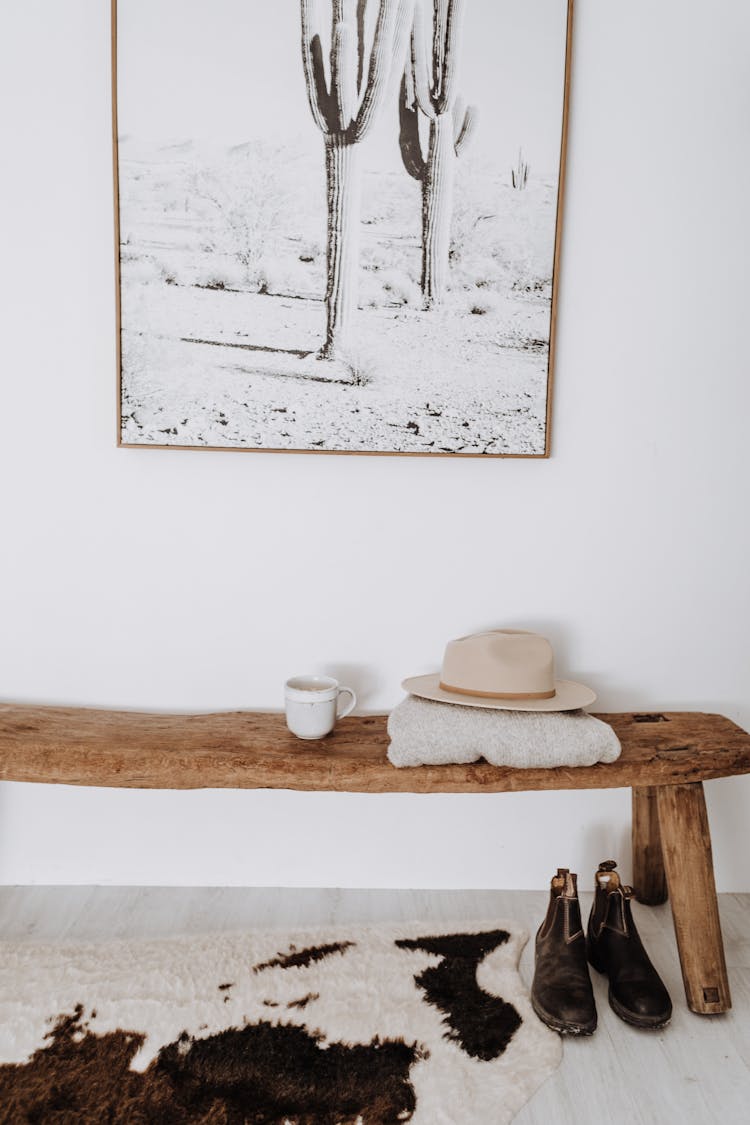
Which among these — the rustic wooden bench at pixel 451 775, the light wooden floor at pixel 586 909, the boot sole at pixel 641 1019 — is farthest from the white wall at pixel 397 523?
the boot sole at pixel 641 1019

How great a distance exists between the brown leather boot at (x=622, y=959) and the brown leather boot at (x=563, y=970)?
2.3 inches

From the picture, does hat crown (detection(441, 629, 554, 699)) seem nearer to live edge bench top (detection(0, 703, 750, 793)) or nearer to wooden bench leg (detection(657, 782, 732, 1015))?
live edge bench top (detection(0, 703, 750, 793))

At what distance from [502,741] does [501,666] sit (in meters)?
0.16

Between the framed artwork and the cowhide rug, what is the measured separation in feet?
3.47

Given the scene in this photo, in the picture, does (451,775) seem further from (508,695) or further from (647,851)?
(647,851)

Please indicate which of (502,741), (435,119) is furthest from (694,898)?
(435,119)

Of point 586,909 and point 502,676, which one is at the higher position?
point 502,676

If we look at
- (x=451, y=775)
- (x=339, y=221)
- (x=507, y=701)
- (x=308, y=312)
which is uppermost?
(x=339, y=221)

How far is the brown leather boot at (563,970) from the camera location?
1.44 metres

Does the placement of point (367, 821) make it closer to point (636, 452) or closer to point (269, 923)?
point (269, 923)

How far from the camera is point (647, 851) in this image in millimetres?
1864

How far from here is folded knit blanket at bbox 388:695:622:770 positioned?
1520 millimetres

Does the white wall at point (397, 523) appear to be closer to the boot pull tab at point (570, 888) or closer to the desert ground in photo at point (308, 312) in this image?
the desert ground in photo at point (308, 312)

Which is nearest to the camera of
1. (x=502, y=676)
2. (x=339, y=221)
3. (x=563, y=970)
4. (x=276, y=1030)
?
(x=276, y=1030)
